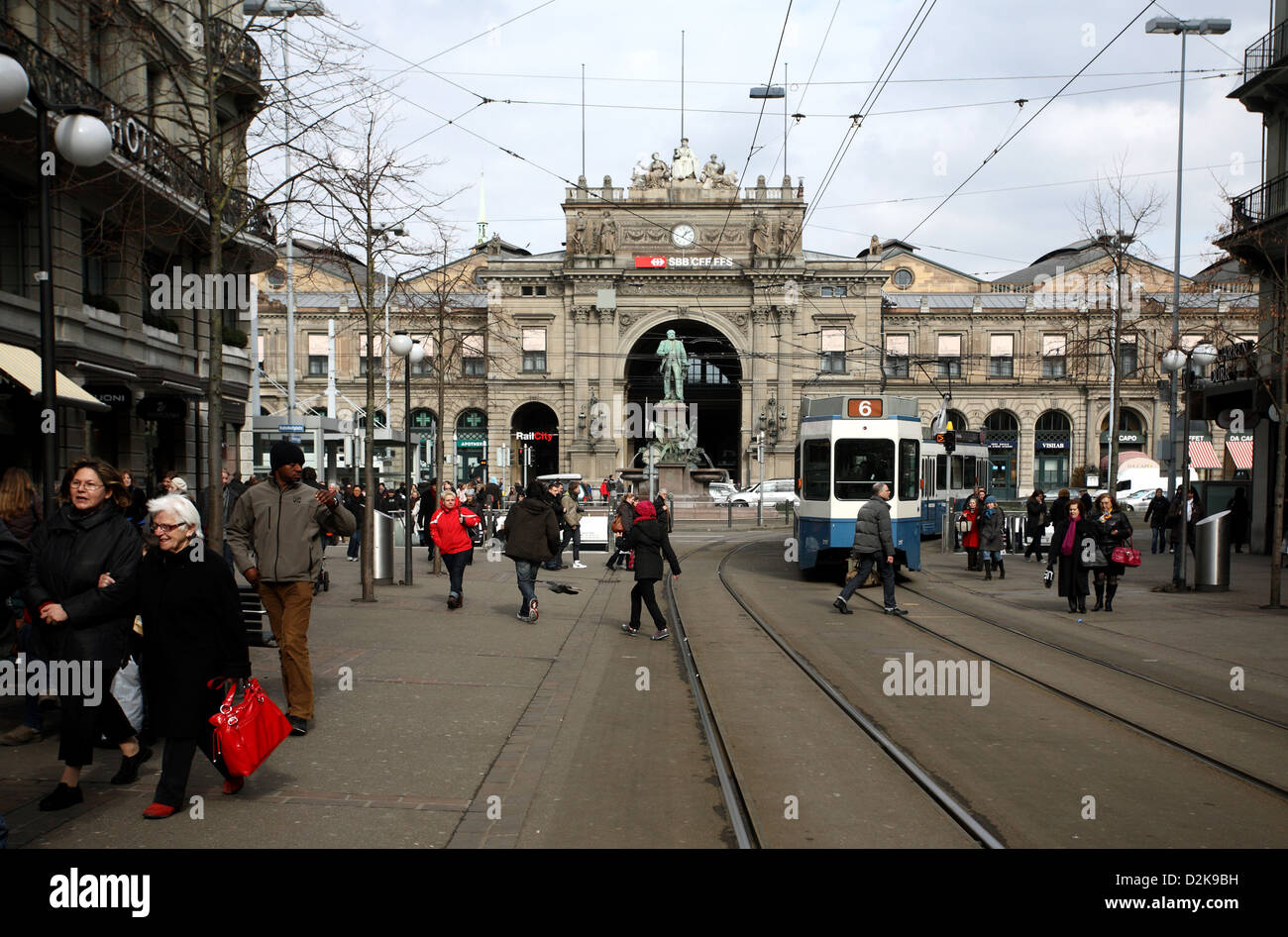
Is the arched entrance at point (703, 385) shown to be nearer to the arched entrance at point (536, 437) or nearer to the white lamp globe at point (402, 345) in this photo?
the arched entrance at point (536, 437)

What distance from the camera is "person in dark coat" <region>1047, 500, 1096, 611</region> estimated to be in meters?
15.9

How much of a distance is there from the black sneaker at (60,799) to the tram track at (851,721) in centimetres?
361

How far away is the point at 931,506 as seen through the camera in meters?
28.4

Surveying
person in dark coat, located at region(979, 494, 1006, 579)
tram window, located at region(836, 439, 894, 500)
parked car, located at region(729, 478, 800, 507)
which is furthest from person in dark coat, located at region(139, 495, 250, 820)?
parked car, located at region(729, 478, 800, 507)

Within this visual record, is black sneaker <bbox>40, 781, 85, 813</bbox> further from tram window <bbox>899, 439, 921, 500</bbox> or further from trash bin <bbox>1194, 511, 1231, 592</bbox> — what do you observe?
trash bin <bbox>1194, 511, 1231, 592</bbox>

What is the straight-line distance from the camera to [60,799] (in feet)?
19.2

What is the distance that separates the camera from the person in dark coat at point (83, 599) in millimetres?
5871

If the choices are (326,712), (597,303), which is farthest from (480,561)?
(597,303)

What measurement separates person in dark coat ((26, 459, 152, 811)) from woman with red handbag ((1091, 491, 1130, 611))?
1361 centimetres

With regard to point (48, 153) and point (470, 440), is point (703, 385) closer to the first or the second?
point (470, 440)

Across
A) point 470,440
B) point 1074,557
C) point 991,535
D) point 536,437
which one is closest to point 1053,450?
point 536,437

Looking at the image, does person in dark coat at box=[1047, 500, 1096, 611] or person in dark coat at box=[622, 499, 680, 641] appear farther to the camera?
person in dark coat at box=[1047, 500, 1096, 611]

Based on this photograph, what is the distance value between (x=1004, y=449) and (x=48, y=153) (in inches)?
2691

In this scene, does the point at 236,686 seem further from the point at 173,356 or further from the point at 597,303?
the point at 597,303
